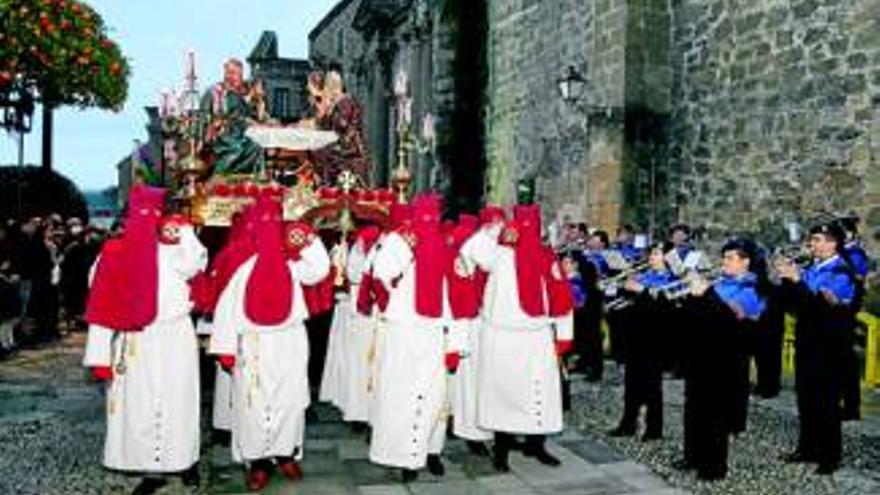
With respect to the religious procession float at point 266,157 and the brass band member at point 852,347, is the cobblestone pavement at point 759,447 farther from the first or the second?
the religious procession float at point 266,157

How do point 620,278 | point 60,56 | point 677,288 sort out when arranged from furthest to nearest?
1. point 60,56
2. point 620,278
3. point 677,288

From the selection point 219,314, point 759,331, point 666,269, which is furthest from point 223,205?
point 759,331

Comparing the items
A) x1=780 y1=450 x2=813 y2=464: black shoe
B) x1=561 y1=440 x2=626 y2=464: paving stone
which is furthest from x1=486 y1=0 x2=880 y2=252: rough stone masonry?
x1=561 y1=440 x2=626 y2=464: paving stone

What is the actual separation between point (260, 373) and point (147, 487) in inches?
40.2

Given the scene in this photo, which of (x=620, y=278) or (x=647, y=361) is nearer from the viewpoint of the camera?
(x=647, y=361)

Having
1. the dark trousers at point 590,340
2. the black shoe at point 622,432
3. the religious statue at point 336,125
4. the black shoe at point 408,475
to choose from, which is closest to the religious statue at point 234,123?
the religious statue at point 336,125

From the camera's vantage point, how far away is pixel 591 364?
38.0ft

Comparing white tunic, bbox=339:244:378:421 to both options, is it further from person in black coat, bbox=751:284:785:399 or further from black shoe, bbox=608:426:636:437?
person in black coat, bbox=751:284:785:399

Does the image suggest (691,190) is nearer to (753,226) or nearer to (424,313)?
(753,226)

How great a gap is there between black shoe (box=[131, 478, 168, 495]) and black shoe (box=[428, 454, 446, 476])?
1871 mm

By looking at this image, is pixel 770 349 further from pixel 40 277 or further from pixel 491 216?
pixel 40 277

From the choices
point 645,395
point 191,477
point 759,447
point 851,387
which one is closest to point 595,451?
point 645,395

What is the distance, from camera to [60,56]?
1480cm

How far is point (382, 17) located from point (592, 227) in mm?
17687
